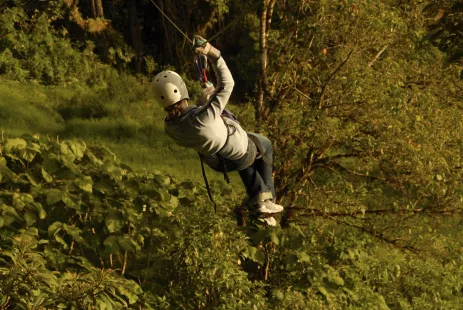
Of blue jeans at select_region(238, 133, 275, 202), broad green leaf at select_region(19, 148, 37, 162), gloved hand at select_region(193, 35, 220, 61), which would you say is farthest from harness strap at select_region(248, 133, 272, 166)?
broad green leaf at select_region(19, 148, 37, 162)

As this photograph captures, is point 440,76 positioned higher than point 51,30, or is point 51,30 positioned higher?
point 440,76

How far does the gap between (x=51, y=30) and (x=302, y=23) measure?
12.7 meters

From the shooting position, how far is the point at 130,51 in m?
23.0

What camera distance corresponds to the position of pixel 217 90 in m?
6.25

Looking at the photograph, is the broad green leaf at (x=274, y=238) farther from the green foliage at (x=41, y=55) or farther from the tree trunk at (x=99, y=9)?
the tree trunk at (x=99, y=9)

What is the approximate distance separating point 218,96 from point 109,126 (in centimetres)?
1129

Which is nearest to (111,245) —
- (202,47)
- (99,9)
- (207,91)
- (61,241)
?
(61,241)

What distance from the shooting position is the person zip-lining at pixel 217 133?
6.14m

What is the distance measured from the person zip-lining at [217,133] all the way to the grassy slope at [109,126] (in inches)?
298

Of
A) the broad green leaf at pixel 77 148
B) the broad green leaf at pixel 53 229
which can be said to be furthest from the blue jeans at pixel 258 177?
the broad green leaf at pixel 77 148

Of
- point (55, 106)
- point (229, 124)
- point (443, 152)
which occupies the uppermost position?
point (229, 124)

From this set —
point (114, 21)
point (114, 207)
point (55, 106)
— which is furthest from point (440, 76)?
point (114, 21)

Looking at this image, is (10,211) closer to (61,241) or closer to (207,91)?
(61,241)

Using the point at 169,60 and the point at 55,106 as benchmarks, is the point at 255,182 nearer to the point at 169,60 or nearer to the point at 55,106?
the point at 55,106
